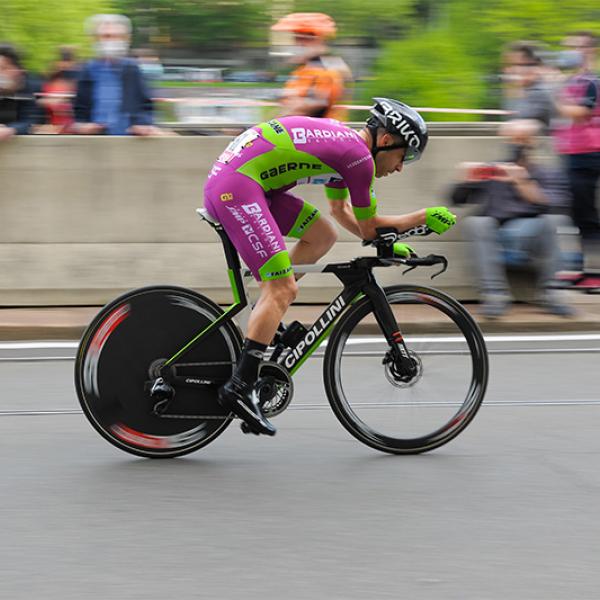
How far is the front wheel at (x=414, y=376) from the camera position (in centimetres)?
564

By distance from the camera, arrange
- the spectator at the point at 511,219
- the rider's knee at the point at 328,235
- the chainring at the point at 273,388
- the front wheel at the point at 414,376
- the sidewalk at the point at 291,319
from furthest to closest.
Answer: the spectator at the point at 511,219
the sidewalk at the point at 291,319
the rider's knee at the point at 328,235
the front wheel at the point at 414,376
the chainring at the point at 273,388

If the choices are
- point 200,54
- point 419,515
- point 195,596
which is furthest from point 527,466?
point 200,54

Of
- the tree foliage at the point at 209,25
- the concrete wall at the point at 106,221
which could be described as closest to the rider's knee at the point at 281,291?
the concrete wall at the point at 106,221

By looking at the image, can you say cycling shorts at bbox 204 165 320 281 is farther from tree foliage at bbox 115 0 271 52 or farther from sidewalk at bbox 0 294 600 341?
tree foliage at bbox 115 0 271 52

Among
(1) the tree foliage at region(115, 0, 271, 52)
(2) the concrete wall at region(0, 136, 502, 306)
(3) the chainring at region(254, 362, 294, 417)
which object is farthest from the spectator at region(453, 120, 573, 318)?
(1) the tree foliage at region(115, 0, 271, 52)

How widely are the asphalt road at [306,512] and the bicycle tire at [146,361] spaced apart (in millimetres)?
186

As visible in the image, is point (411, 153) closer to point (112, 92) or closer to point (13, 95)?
point (112, 92)

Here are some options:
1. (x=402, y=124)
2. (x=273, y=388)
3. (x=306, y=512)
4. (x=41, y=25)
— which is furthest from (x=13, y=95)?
(x=41, y=25)

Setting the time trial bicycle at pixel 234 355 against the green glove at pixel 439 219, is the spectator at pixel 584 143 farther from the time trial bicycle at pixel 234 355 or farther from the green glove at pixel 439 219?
the green glove at pixel 439 219

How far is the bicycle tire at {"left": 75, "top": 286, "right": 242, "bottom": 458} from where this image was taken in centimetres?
560

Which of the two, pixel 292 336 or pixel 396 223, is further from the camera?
pixel 292 336

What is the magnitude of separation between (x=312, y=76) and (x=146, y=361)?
3261 mm

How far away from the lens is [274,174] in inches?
214

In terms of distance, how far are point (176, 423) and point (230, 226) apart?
3.08 feet
